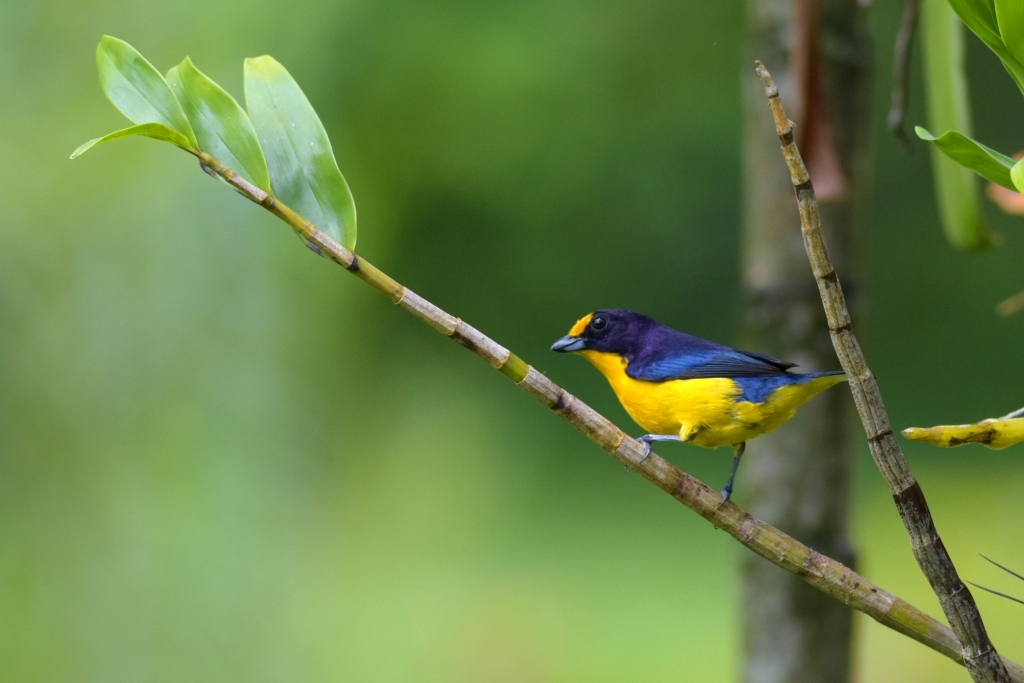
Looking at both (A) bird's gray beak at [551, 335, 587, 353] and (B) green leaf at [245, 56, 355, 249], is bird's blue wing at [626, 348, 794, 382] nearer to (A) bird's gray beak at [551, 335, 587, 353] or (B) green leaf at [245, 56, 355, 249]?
(A) bird's gray beak at [551, 335, 587, 353]

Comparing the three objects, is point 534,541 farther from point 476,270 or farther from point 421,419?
point 476,270

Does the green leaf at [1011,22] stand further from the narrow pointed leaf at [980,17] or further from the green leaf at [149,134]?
the green leaf at [149,134]

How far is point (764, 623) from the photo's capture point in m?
0.50

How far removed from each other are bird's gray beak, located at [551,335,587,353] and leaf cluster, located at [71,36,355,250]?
155 mm

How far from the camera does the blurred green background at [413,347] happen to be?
3.64 ft

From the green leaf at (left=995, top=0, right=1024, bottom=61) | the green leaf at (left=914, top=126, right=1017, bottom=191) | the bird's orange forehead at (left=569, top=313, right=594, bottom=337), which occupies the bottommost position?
the bird's orange forehead at (left=569, top=313, right=594, bottom=337)

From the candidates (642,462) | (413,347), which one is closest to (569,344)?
(642,462)

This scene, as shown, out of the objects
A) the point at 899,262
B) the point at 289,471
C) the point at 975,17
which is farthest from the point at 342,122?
the point at 975,17

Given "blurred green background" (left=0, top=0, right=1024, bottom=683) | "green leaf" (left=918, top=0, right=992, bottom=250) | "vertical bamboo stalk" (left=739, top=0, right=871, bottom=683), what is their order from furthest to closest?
"blurred green background" (left=0, top=0, right=1024, bottom=683)
"vertical bamboo stalk" (left=739, top=0, right=871, bottom=683)
"green leaf" (left=918, top=0, right=992, bottom=250)

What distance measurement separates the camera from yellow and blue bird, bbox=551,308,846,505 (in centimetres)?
38

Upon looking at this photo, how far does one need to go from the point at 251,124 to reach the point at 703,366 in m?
0.24

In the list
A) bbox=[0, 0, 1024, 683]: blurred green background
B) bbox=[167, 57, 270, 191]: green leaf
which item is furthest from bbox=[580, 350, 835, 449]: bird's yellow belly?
bbox=[0, 0, 1024, 683]: blurred green background

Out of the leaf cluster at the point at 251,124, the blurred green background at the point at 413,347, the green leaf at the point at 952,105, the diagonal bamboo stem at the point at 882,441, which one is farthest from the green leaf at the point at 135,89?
the blurred green background at the point at 413,347

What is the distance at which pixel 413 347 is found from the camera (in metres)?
1.40
